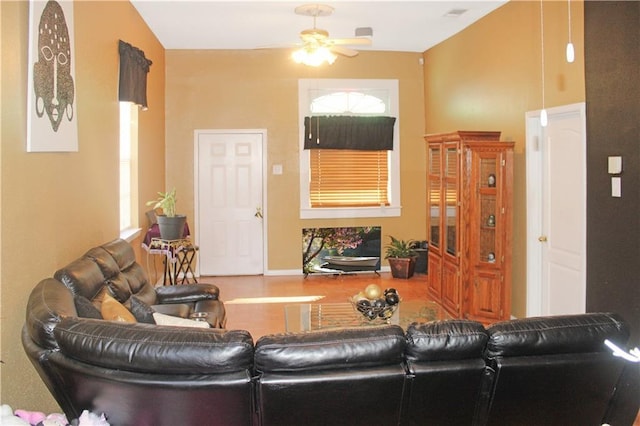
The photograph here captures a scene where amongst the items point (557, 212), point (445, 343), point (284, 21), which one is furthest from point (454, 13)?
point (445, 343)

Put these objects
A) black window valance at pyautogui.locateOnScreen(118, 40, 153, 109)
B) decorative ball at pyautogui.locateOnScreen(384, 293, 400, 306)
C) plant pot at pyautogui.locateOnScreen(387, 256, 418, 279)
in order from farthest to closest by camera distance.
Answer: plant pot at pyautogui.locateOnScreen(387, 256, 418, 279)
black window valance at pyautogui.locateOnScreen(118, 40, 153, 109)
decorative ball at pyautogui.locateOnScreen(384, 293, 400, 306)

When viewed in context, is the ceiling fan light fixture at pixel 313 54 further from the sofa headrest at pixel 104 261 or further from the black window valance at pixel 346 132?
the sofa headrest at pixel 104 261

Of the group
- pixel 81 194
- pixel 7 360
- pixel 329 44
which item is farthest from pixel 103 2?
pixel 7 360

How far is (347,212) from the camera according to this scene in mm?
8625

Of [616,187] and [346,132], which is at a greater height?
[346,132]

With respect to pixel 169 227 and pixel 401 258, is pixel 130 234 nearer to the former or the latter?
pixel 169 227

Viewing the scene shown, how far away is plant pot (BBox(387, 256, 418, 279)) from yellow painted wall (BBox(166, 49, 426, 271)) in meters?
0.56

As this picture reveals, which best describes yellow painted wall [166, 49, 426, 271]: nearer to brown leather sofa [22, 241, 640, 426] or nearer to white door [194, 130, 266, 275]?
white door [194, 130, 266, 275]

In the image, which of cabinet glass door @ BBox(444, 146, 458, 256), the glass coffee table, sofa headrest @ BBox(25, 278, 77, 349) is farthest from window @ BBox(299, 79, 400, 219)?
sofa headrest @ BBox(25, 278, 77, 349)

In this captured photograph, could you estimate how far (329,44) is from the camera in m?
5.73

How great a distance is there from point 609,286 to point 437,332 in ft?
8.63

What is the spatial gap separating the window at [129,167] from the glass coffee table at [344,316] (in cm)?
230

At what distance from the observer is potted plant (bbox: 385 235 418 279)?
822 cm

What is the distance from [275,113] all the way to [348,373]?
21.5 feet
